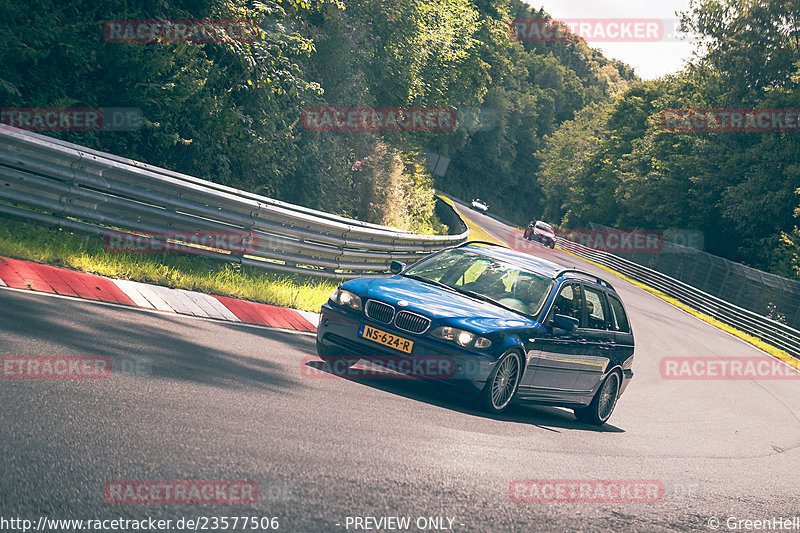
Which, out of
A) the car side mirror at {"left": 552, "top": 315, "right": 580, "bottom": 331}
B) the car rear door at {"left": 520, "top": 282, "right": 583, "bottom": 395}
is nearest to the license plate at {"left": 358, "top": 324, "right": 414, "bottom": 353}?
the car rear door at {"left": 520, "top": 282, "right": 583, "bottom": 395}

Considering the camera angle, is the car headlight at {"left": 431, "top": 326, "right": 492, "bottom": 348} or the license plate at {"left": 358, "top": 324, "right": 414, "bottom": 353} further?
the license plate at {"left": 358, "top": 324, "right": 414, "bottom": 353}

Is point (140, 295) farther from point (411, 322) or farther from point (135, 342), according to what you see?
point (411, 322)

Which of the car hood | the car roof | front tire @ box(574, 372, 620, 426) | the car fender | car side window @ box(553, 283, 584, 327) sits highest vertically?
the car roof

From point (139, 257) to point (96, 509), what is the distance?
6.73 meters

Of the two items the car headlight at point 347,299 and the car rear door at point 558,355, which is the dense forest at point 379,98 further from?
the car rear door at point 558,355

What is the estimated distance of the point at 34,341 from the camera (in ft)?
18.7

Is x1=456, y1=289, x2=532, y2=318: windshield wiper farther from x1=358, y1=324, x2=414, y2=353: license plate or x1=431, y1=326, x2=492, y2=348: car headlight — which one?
x1=358, y1=324, x2=414, y2=353: license plate

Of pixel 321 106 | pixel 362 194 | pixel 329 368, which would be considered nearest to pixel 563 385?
pixel 329 368

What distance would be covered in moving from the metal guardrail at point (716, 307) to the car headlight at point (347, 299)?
25982 mm

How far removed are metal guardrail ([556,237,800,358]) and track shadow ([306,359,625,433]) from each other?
78.6 feet

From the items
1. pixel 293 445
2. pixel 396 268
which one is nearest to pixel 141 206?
pixel 396 268

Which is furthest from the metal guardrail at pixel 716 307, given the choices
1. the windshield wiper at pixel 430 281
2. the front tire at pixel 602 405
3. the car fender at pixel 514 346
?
the car fender at pixel 514 346

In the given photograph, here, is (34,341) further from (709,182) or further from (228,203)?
(709,182)

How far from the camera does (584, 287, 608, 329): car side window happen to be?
939 centimetres
